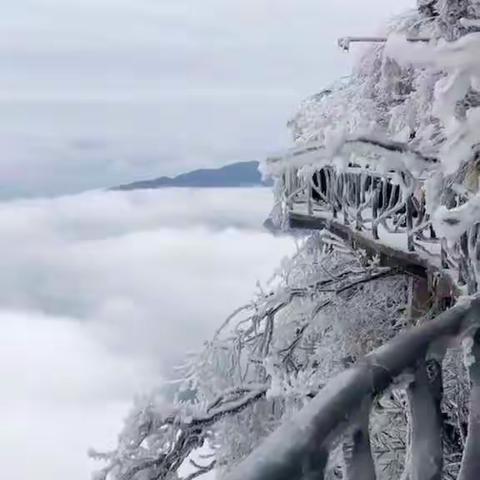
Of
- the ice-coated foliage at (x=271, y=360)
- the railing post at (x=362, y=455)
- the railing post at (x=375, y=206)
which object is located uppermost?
the railing post at (x=375, y=206)

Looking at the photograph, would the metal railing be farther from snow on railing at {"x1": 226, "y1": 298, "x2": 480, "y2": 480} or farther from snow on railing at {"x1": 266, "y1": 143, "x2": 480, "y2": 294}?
snow on railing at {"x1": 226, "y1": 298, "x2": 480, "y2": 480}

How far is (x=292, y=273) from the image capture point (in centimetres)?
951

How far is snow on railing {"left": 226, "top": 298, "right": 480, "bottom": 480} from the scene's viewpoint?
180 centimetres

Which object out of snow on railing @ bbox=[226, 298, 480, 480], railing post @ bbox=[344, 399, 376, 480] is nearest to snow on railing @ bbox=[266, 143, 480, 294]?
snow on railing @ bbox=[226, 298, 480, 480]

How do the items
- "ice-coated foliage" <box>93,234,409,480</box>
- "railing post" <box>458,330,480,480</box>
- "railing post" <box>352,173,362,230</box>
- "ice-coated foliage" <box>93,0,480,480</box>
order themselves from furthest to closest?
"railing post" <box>352,173,362,230</box> < "ice-coated foliage" <box>93,234,409,480</box> < "ice-coated foliage" <box>93,0,480,480</box> < "railing post" <box>458,330,480,480</box>

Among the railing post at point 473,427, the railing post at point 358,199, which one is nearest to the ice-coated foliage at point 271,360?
the railing post at point 358,199

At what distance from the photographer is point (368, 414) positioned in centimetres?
206

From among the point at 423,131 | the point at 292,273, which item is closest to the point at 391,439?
the point at 292,273

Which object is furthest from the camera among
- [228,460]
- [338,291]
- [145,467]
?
[338,291]

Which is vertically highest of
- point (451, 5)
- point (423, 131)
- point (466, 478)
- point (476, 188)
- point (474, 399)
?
point (451, 5)

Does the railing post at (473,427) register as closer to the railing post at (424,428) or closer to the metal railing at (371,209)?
the railing post at (424,428)

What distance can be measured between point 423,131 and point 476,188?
746 mm

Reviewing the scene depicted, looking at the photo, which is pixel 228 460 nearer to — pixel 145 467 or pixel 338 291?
pixel 145 467

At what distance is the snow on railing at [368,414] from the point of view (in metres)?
1.80
